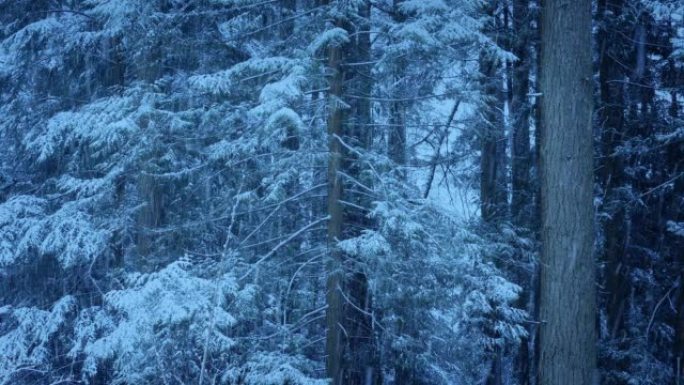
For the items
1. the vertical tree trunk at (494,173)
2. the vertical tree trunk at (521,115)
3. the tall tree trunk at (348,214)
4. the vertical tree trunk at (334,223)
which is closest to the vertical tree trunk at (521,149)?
the vertical tree trunk at (521,115)

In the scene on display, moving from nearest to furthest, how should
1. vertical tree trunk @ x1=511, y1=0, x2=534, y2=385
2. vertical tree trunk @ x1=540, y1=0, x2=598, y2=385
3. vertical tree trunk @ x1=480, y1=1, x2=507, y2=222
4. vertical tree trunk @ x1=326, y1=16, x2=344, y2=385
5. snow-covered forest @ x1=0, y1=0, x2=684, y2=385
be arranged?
vertical tree trunk @ x1=540, y1=0, x2=598, y2=385
snow-covered forest @ x1=0, y1=0, x2=684, y2=385
vertical tree trunk @ x1=326, y1=16, x2=344, y2=385
vertical tree trunk @ x1=480, y1=1, x2=507, y2=222
vertical tree trunk @ x1=511, y1=0, x2=534, y2=385

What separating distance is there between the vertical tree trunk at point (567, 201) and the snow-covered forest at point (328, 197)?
0.02 metres

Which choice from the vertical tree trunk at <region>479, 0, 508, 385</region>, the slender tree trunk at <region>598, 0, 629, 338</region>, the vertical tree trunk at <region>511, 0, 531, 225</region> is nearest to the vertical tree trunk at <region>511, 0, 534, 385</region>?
the vertical tree trunk at <region>511, 0, 531, 225</region>

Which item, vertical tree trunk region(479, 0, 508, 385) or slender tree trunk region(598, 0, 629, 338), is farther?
slender tree trunk region(598, 0, 629, 338)

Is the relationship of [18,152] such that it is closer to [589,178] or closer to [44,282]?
[44,282]

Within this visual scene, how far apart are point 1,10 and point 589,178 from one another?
34.7 feet

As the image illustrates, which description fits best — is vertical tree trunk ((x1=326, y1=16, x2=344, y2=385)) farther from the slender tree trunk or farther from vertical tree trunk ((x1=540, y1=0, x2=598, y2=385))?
the slender tree trunk

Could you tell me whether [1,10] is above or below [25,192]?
above

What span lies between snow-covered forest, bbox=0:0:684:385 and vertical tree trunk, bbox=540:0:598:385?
2 cm

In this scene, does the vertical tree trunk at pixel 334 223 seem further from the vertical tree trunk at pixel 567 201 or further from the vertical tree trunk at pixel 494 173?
the vertical tree trunk at pixel 494 173

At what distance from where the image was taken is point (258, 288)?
708cm

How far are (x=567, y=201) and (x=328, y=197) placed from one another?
3.03 m

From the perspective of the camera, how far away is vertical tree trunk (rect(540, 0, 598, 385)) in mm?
6301

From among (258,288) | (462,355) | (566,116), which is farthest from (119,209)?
(566,116)
